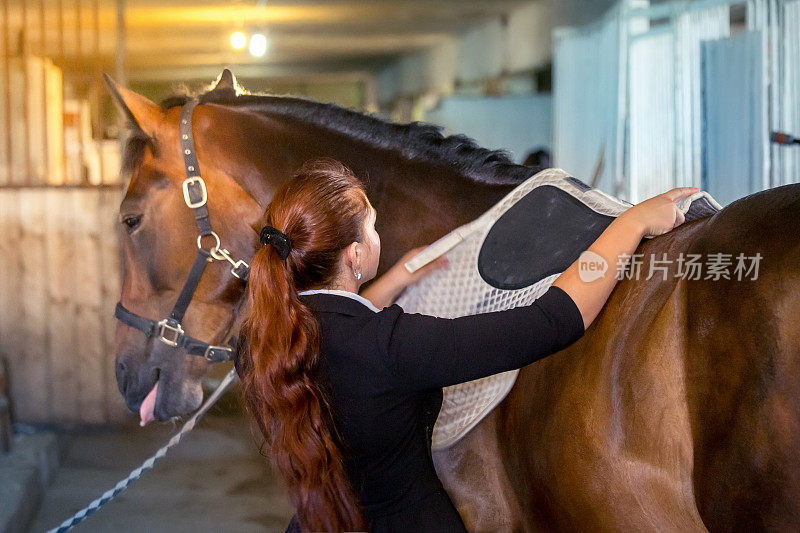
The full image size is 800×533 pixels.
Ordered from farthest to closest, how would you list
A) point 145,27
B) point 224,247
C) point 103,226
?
point 145,27 → point 103,226 → point 224,247

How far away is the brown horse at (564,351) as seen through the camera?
110cm

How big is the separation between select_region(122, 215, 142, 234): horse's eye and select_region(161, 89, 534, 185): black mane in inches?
13.2

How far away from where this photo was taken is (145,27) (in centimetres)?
879

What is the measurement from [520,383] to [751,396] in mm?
559

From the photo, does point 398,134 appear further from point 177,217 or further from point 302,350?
point 302,350

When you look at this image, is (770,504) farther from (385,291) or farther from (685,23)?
(685,23)

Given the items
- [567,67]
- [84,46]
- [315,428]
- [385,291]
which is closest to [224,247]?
[385,291]

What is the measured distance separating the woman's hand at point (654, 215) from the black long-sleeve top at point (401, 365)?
22 centimetres

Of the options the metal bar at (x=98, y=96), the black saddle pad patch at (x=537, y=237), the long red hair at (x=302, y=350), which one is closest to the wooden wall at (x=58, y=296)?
the metal bar at (x=98, y=96)

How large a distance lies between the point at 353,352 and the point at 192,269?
35.2 inches

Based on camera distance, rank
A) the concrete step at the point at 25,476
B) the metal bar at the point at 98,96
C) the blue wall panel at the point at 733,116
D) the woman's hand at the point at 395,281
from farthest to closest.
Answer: the metal bar at the point at 98,96, the blue wall panel at the point at 733,116, the concrete step at the point at 25,476, the woman's hand at the point at 395,281

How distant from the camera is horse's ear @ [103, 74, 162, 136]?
1.98 m

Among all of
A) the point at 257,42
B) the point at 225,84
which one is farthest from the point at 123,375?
the point at 257,42

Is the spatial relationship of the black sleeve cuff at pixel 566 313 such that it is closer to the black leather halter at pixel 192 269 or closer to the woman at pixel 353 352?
the woman at pixel 353 352
